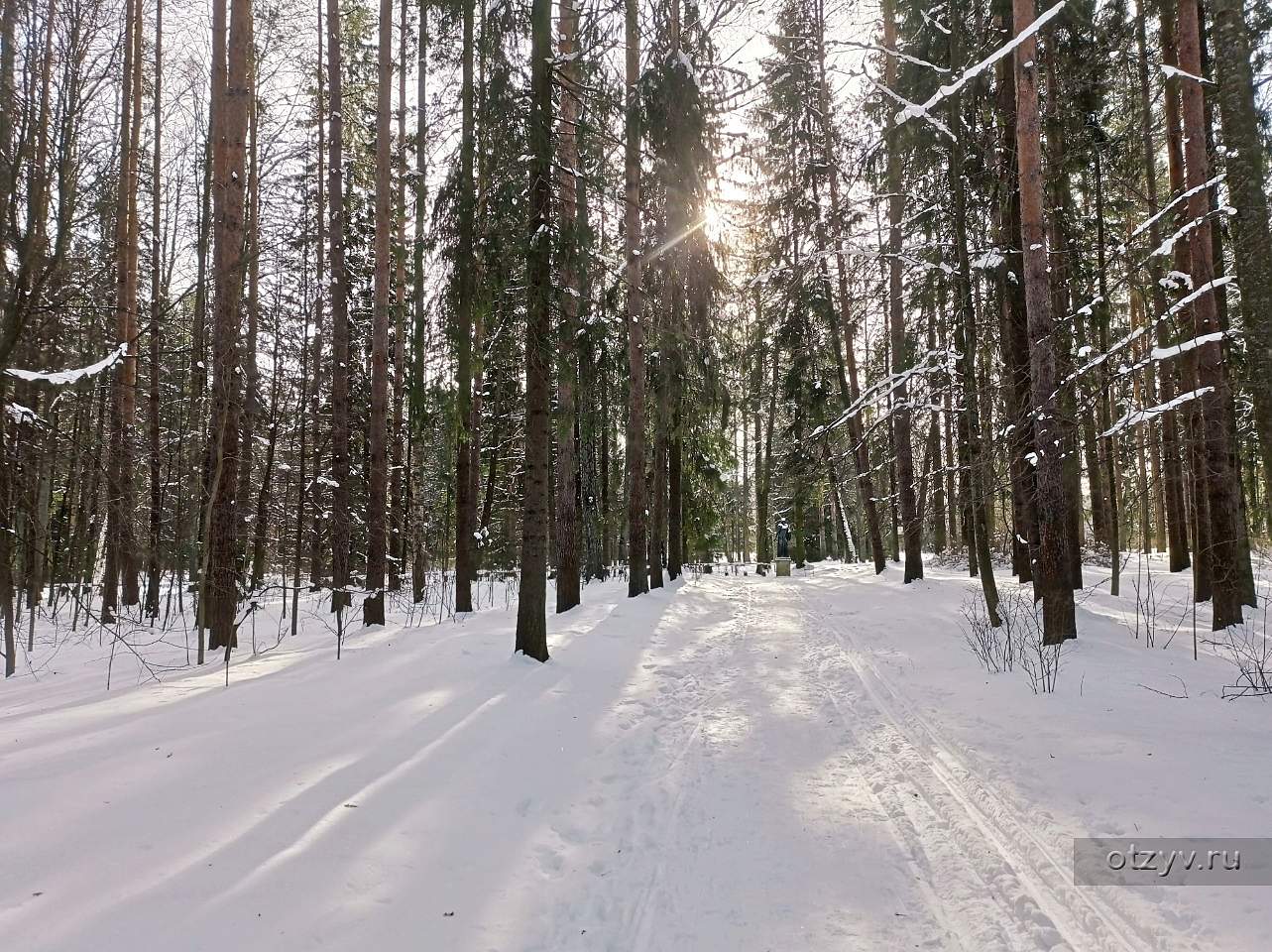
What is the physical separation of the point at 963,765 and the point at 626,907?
2846mm

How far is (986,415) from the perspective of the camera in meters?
8.96

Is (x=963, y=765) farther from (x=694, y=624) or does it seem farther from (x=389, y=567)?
(x=389, y=567)

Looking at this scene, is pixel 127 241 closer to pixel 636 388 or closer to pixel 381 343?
pixel 381 343

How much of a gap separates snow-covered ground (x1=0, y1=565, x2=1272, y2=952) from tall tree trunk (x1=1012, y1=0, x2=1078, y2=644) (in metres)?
0.85

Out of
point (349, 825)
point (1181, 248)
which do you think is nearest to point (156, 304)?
point (349, 825)

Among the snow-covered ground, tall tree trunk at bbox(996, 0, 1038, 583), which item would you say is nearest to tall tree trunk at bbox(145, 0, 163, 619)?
the snow-covered ground

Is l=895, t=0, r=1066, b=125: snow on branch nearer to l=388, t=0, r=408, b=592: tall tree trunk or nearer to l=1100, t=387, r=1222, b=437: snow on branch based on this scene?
l=1100, t=387, r=1222, b=437: snow on branch

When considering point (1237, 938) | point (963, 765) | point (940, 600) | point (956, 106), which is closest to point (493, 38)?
point (956, 106)

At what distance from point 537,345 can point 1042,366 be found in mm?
6091

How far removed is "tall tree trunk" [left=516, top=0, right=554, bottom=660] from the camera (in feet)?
23.3

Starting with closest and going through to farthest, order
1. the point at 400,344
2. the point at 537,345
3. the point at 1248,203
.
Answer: the point at 1248,203 → the point at 537,345 → the point at 400,344

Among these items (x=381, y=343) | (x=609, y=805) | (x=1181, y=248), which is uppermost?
(x=1181, y=248)

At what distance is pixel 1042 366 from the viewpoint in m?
7.91

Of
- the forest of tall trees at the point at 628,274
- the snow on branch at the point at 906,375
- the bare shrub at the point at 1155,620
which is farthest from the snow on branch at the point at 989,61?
the bare shrub at the point at 1155,620
